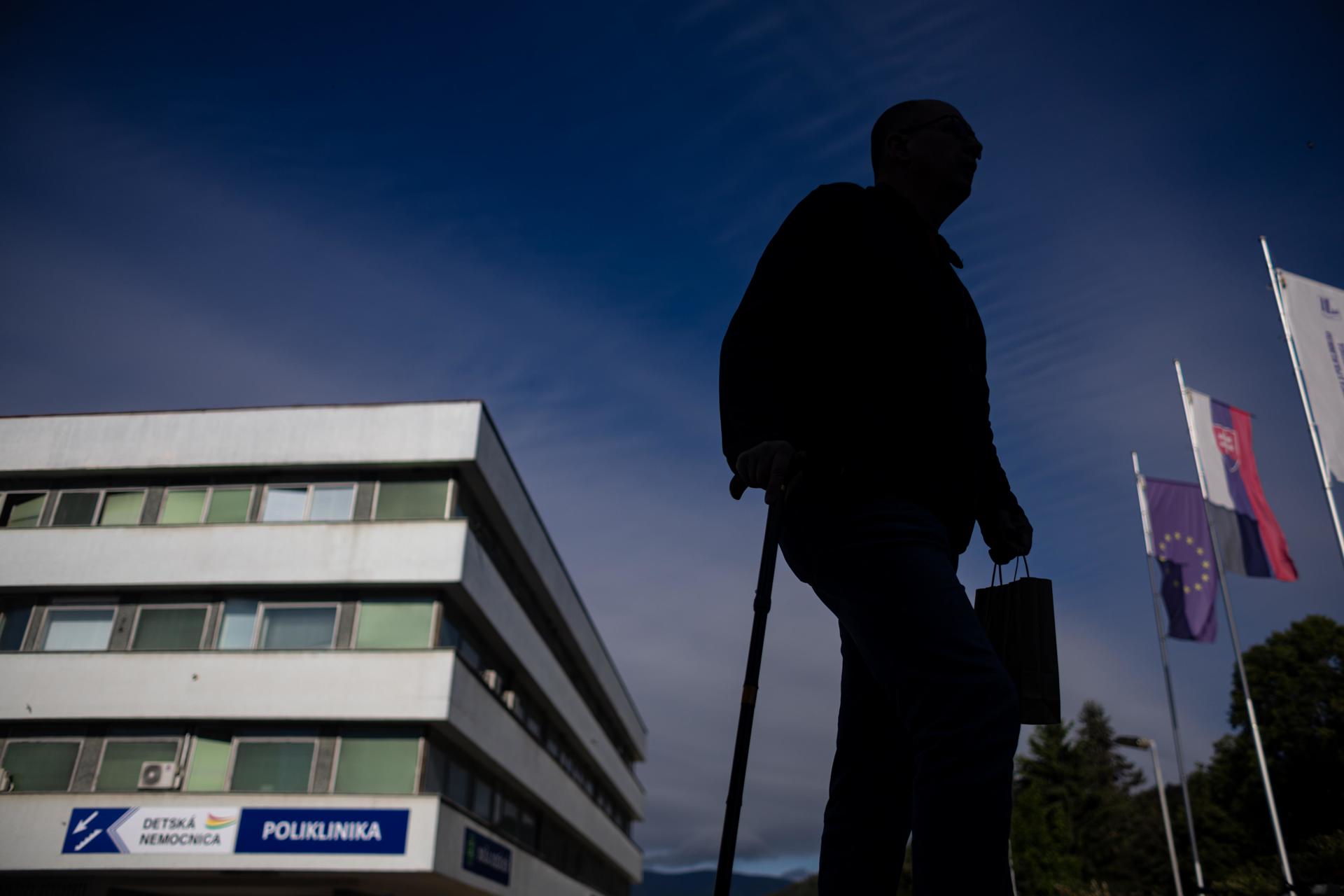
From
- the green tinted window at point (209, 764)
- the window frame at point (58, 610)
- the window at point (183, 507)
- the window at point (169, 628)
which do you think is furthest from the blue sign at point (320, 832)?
the window at point (183, 507)

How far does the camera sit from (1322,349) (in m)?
18.0

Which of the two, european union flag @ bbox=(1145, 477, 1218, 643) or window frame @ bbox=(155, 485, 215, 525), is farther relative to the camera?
window frame @ bbox=(155, 485, 215, 525)

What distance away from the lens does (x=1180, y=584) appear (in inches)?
1013

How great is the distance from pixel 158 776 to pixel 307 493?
848 centimetres

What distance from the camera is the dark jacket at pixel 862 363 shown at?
2227mm

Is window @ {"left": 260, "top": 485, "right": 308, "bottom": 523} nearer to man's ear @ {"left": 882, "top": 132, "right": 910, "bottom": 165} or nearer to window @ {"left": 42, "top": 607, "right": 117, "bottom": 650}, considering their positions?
window @ {"left": 42, "top": 607, "right": 117, "bottom": 650}

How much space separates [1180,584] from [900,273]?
26.9 meters

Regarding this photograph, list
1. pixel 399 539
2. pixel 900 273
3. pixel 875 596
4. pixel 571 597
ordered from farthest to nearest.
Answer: pixel 571 597, pixel 399 539, pixel 900 273, pixel 875 596

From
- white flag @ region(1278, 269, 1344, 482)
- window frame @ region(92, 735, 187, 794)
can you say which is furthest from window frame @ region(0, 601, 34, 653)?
white flag @ region(1278, 269, 1344, 482)

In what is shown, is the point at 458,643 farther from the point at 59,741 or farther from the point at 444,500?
the point at 59,741

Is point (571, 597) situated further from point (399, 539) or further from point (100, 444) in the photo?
point (100, 444)

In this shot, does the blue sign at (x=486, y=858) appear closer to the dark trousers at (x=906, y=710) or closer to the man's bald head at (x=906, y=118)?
the dark trousers at (x=906, y=710)

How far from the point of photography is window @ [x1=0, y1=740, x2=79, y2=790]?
82.5 feet

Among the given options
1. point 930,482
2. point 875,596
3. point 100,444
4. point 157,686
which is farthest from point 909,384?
point 100,444
